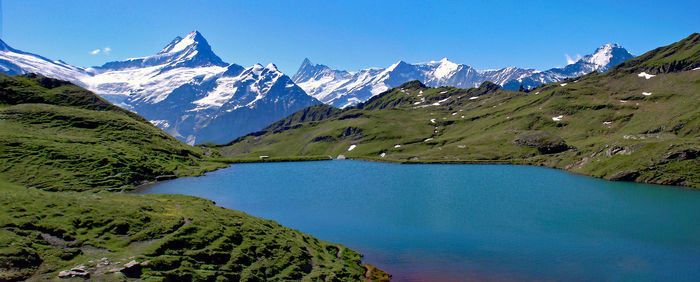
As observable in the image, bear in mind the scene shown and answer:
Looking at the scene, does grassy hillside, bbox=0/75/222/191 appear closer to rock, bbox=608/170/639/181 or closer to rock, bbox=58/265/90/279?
rock, bbox=58/265/90/279

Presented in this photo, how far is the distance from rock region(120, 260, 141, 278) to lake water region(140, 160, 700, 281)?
22.4 metres

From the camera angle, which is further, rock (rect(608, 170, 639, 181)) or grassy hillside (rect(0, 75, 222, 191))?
rock (rect(608, 170, 639, 181))

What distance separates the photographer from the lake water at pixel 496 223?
38.8 meters

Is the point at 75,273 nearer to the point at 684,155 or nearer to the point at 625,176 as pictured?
the point at 625,176

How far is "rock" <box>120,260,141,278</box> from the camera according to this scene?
24844 millimetres

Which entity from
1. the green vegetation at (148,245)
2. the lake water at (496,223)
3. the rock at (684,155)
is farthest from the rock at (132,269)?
the rock at (684,155)

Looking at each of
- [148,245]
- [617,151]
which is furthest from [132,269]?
[617,151]

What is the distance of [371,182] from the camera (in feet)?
354

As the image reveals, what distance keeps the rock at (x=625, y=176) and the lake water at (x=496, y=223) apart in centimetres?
528

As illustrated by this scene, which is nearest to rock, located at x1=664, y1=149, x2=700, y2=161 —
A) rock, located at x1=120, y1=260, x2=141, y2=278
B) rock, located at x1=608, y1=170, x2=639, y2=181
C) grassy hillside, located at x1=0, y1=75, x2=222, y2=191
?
rock, located at x1=608, y1=170, x2=639, y2=181

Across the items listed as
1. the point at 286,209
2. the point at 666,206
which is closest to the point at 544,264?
the point at 286,209

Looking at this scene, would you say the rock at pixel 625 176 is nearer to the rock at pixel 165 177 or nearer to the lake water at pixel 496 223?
the lake water at pixel 496 223

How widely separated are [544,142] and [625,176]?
84185 millimetres

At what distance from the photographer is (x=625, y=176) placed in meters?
106
